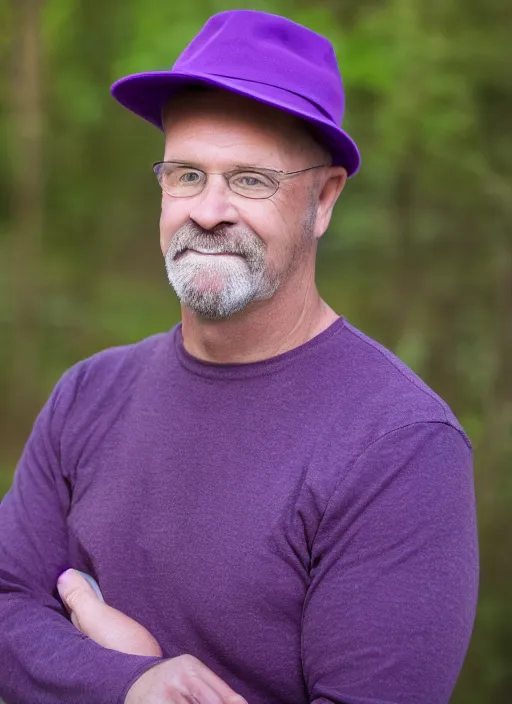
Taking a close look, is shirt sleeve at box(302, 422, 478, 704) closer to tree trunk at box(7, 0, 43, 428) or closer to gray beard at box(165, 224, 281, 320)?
gray beard at box(165, 224, 281, 320)

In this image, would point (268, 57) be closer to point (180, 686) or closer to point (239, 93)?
point (239, 93)

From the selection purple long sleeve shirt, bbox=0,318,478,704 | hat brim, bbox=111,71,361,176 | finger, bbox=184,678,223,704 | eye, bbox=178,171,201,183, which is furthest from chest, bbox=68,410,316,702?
hat brim, bbox=111,71,361,176

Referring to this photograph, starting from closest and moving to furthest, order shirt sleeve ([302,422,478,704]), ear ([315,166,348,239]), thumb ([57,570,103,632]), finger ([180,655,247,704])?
shirt sleeve ([302,422,478,704]) → finger ([180,655,247,704]) → thumb ([57,570,103,632]) → ear ([315,166,348,239])

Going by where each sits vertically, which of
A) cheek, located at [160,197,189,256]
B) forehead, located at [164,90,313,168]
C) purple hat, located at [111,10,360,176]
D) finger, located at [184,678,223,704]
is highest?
purple hat, located at [111,10,360,176]

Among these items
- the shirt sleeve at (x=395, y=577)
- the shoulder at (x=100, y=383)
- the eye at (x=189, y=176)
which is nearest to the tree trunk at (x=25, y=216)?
the shoulder at (x=100, y=383)

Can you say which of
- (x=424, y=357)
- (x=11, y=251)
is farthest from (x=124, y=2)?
(x=424, y=357)

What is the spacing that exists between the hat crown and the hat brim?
0.02 meters

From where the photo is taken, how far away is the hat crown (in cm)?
182

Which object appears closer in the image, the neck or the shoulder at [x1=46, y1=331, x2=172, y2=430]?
the neck

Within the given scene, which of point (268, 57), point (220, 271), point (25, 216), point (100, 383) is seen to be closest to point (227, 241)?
point (220, 271)

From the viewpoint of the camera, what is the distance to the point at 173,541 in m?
1.79

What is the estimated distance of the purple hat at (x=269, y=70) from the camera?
1800 mm

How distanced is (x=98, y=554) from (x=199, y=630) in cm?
29

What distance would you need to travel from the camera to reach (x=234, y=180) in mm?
1800
